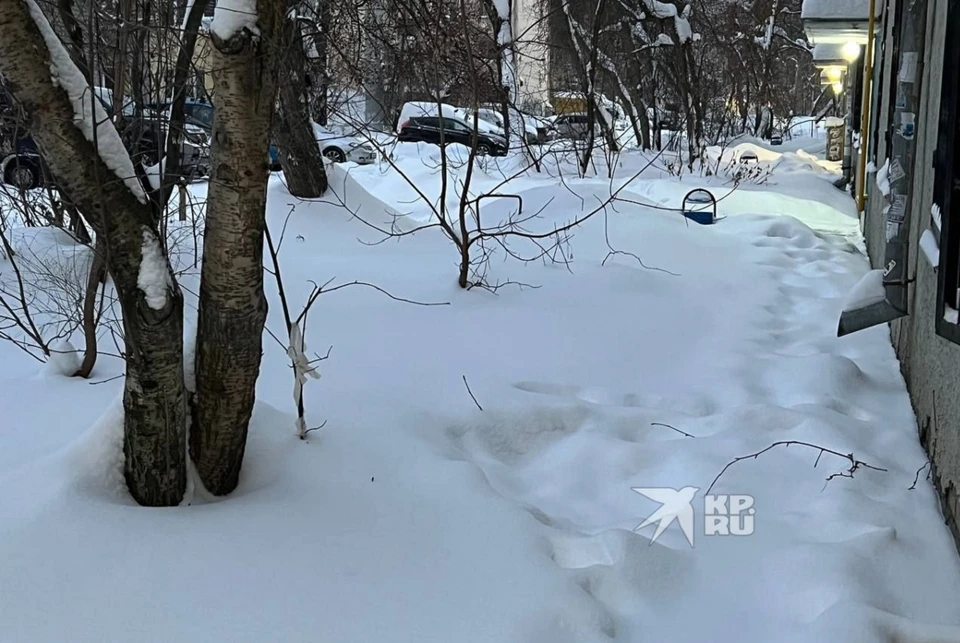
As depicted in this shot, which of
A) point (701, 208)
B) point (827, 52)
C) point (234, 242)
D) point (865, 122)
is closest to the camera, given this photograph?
point (234, 242)

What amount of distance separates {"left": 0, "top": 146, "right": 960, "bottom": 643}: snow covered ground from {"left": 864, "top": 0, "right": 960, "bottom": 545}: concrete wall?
0.12 metres

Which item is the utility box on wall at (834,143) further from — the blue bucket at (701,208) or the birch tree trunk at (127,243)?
the birch tree trunk at (127,243)

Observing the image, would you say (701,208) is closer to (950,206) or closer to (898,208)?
(898,208)

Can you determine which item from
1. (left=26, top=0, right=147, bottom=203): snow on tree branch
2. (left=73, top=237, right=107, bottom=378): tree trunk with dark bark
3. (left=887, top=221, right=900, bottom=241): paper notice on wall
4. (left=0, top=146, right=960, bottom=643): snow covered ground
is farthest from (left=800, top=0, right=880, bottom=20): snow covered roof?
(left=26, top=0, right=147, bottom=203): snow on tree branch

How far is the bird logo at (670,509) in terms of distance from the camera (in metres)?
2.93

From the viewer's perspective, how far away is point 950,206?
2.77 metres

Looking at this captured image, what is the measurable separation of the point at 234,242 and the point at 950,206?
2.13 metres

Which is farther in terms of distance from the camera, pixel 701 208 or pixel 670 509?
pixel 701 208

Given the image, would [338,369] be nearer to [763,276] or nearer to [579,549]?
[579,549]

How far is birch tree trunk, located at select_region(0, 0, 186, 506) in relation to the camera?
224 cm

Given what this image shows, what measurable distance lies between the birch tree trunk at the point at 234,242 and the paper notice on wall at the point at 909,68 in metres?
3.28

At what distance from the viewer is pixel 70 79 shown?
229 centimetres

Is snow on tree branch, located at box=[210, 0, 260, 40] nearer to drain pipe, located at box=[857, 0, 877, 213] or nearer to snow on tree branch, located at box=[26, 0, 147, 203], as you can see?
snow on tree branch, located at box=[26, 0, 147, 203]

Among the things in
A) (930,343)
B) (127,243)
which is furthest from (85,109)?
(930,343)
